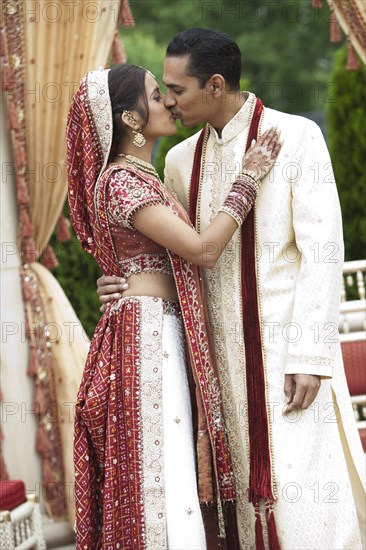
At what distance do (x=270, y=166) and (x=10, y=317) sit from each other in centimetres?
189

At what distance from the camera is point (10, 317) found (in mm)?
4684

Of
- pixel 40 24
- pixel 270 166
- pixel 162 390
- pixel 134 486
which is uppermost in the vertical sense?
pixel 40 24

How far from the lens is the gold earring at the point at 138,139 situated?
3.27 meters

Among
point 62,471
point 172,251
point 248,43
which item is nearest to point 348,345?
point 62,471

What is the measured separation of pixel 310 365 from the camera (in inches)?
124

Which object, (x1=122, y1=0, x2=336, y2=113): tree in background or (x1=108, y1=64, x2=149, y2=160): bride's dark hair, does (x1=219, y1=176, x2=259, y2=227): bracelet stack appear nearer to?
(x1=108, y1=64, x2=149, y2=160): bride's dark hair

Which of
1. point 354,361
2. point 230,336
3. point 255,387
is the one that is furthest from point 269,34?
point 255,387

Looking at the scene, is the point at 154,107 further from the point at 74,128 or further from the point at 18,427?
the point at 18,427

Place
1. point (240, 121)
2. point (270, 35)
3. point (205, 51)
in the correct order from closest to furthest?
point (205, 51)
point (240, 121)
point (270, 35)

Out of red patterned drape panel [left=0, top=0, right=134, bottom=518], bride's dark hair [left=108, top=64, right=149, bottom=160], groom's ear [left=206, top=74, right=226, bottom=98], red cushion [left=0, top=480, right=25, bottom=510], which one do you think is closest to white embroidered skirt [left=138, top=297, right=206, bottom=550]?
bride's dark hair [left=108, top=64, right=149, bottom=160]

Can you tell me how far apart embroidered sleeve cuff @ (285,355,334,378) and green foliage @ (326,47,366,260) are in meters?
4.40

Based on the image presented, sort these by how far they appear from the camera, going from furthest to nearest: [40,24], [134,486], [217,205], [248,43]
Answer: [248,43] → [40,24] → [217,205] → [134,486]

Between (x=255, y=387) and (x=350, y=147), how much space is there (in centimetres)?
471

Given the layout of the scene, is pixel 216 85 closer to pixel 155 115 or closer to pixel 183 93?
pixel 183 93
